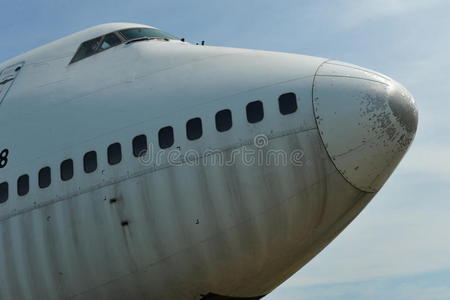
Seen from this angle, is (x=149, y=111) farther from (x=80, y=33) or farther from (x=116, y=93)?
(x=80, y=33)

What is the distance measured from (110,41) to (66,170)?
3.80m

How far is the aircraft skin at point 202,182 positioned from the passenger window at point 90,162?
97 millimetres

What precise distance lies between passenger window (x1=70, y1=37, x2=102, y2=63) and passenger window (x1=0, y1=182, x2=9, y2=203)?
10.6 feet

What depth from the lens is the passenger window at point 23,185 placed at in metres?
14.1

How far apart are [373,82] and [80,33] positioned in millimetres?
7658

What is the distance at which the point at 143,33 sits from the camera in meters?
16.5

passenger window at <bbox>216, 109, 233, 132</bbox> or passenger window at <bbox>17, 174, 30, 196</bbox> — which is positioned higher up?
passenger window at <bbox>216, 109, 233, 132</bbox>

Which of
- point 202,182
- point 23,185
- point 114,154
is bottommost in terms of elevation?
point 23,185

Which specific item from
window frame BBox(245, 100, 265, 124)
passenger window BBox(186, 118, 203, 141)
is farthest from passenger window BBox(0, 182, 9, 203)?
window frame BBox(245, 100, 265, 124)

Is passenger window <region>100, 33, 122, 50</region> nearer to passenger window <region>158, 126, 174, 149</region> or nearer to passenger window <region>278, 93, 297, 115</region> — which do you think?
passenger window <region>158, 126, 174, 149</region>

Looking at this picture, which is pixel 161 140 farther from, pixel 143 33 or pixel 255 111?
pixel 143 33

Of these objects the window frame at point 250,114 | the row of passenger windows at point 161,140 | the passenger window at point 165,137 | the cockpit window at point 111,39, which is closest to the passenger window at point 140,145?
the row of passenger windows at point 161,140

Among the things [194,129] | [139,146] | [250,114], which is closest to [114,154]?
[139,146]

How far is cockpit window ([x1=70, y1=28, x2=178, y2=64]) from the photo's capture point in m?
16.1
